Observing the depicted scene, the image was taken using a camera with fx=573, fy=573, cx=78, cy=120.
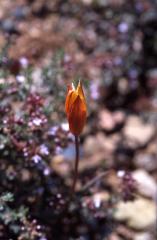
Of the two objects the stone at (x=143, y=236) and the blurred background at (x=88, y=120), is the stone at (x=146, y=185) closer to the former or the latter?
the blurred background at (x=88, y=120)

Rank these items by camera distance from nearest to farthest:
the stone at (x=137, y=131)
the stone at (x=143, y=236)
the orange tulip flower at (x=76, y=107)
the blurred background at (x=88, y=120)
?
1. the orange tulip flower at (x=76, y=107)
2. the blurred background at (x=88, y=120)
3. the stone at (x=143, y=236)
4. the stone at (x=137, y=131)

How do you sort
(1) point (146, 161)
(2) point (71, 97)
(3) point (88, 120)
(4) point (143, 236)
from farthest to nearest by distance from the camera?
1. (3) point (88, 120)
2. (1) point (146, 161)
3. (4) point (143, 236)
4. (2) point (71, 97)

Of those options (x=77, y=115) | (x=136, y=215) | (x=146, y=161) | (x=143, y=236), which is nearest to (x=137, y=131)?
(x=146, y=161)

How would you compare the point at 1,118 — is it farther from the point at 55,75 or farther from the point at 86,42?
the point at 86,42

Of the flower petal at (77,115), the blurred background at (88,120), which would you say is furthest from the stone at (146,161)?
the flower petal at (77,115)

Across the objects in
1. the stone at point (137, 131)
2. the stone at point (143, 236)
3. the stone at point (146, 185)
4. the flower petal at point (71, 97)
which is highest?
the stone at point (137, 131)

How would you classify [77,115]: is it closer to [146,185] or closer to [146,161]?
[146,185]

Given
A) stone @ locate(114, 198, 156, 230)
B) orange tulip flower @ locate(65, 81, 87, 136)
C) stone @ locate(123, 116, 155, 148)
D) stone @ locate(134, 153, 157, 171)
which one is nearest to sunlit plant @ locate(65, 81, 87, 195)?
orange tulip flower @ locate(65, 81, 87, 136)

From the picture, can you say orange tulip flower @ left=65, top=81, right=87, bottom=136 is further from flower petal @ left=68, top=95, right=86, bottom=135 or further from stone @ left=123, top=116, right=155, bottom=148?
stone @ left=123, top=116, right=155, bottom=148
